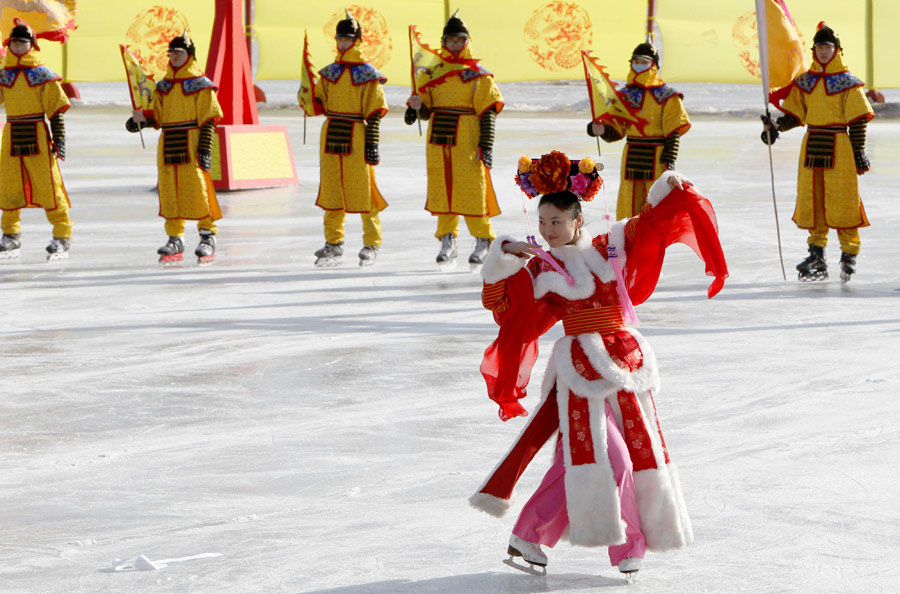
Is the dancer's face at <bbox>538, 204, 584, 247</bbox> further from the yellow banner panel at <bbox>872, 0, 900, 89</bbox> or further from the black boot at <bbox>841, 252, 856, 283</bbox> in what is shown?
the yellow banner panel at <bbox>872, 0, 900, 89</bbox>

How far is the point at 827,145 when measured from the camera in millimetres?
8484

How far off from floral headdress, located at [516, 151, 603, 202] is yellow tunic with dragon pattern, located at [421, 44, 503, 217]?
5.76 meters

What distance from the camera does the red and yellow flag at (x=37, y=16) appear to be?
11500 mm

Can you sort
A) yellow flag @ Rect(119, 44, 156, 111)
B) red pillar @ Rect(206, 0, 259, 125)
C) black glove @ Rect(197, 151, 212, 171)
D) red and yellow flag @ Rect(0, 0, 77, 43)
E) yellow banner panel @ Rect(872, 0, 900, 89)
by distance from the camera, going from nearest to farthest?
black glove @ Rect(197, 151, 212, 171) → yellow flag @ Rect(119, 44, 156, 111) → red and yellow flag @ Rect(0, 0, 77, 43) → red pillar @ Rect(206, 0, 259, 125) → yellow banner panel @ Rect(872, 0, 900, 89)

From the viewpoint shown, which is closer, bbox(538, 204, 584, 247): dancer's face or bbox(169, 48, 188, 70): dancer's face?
bbox(538, 204, 584, 247): dancer's face

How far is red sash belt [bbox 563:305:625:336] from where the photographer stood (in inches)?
141

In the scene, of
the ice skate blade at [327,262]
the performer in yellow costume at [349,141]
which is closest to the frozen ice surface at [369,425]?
the ice skate blade at [327,262]

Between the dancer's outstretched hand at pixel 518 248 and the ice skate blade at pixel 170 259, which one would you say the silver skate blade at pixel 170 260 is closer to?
the ice skate blade at pixel 170 259

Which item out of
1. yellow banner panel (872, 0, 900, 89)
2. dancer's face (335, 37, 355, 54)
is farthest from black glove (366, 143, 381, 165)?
yellow banner panel (872, 0, 900, 89)

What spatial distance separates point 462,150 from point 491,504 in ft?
19.6

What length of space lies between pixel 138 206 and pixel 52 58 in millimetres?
3207

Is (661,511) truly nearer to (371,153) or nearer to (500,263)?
(500,263)

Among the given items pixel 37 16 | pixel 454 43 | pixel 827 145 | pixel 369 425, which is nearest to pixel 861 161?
pixel 827 145

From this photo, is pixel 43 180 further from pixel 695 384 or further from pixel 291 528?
pixel 291 528
